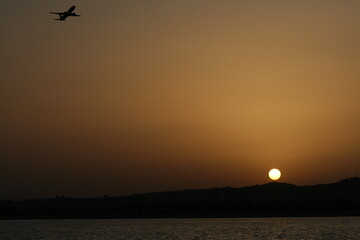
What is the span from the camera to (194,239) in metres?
108

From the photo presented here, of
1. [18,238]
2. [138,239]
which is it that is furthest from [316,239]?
[18,238]

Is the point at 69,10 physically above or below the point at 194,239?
above

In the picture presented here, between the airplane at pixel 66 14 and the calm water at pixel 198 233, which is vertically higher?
the airplane at pixel 66 14

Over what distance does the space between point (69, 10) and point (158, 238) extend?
40927mm

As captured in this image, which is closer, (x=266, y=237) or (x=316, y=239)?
(x=316, y=239)

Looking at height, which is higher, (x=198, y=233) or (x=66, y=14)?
(x=66, y=14)

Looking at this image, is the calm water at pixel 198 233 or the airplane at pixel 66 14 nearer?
the airplane at pixel 66 14

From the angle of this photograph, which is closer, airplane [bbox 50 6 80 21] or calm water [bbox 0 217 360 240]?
airplane [bbox 50 6 80 21]

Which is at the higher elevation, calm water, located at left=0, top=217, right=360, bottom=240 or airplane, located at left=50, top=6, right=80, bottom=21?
airplane, located at left=50, top=6, right=80, bottom=21

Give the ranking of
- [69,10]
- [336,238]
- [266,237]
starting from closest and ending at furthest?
[69,10], [336,238], [266,237]

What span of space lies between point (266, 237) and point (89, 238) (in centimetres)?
2624

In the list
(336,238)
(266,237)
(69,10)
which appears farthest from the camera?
(266,237)

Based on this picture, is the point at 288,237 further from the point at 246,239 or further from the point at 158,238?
the point at 158,238

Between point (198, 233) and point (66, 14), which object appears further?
point (198, 233)
